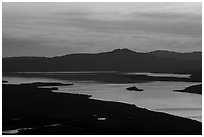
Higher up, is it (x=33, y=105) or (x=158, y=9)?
(x=158, y=9)

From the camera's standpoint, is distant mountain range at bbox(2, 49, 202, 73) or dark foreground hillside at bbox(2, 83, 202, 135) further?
distant mountain range at bbox(2, 49, 202, 73)

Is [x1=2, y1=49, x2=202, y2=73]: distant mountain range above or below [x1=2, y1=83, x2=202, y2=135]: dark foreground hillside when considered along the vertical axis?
above

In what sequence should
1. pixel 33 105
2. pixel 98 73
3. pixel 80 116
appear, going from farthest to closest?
pixel 98 73 < pixel 33 105 < pixel 80 116

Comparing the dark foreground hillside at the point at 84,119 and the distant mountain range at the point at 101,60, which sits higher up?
the distant mountain range at the point at 101,60

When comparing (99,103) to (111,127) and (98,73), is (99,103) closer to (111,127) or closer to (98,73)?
(111,127)

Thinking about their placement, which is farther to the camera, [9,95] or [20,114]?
[9,95]

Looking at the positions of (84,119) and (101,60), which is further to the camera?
(101,60)

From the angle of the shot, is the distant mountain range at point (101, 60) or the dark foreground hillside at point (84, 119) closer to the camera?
the dark foreground hillside at point (84, 119)

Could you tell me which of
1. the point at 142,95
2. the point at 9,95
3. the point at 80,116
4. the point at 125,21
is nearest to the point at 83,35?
the point at 125,21
